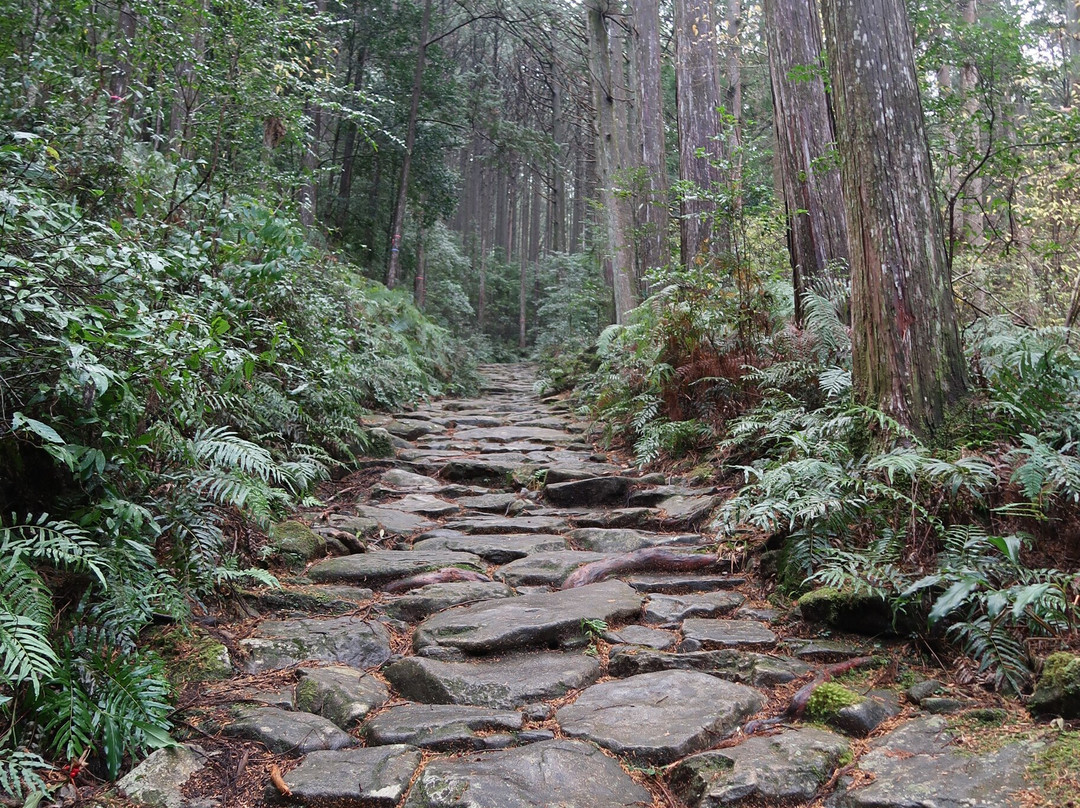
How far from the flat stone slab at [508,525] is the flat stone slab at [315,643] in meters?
1.86

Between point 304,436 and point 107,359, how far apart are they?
3.13 m

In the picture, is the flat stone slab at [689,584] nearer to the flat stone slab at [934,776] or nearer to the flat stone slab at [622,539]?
the flat stone slab at [622,539]

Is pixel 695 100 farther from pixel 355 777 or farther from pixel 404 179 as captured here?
pixel 355 777

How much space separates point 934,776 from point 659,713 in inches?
37.4

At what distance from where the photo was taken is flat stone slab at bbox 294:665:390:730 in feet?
9.18

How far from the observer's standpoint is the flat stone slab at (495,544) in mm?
4863

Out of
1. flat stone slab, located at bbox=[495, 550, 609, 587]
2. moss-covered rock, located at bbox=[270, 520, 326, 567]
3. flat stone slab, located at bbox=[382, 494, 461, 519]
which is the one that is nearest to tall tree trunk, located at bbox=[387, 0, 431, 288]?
flat stone slab, located at bbox=[382, 494, 461, 519]

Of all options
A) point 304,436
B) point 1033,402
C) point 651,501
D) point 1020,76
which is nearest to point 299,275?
point 304,436

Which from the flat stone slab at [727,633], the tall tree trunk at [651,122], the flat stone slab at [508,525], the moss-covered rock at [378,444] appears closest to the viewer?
the flat stone slab at [727,633]

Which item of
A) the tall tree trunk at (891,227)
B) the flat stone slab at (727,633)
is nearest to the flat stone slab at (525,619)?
the flat stone slab at (727,633)

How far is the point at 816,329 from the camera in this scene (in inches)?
229

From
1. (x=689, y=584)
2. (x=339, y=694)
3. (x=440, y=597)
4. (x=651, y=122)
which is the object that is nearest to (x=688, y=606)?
(x=689, y=584)

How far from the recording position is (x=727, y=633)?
3.42 metres

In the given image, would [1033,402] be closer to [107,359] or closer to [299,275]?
[107,359]
